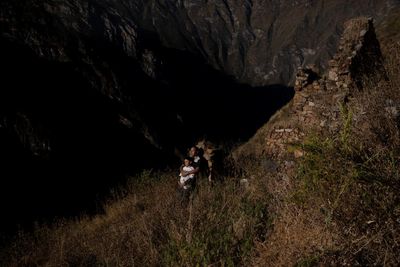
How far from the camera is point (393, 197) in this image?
9.32 ft

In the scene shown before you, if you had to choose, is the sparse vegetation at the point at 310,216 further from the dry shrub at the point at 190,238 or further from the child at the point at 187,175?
the child at the point at 187,175

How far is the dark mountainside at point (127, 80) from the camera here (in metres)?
62.2

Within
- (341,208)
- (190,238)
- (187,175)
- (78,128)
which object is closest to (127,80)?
(78,128)

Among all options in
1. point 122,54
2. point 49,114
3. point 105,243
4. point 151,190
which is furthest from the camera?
point 122,54

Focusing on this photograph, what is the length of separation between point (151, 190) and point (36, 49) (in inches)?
3066

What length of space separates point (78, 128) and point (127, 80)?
957 inches

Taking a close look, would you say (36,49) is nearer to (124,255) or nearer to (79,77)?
(79,77)

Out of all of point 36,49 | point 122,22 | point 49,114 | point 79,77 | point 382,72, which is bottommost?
point 382,72

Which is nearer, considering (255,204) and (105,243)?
(255,204)

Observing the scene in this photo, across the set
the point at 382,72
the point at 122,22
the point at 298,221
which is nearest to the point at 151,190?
the point at 382,72

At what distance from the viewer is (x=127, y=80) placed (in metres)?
93.1

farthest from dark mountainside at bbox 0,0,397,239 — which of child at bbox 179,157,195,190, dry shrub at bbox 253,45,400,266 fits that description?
dry shrub at bbox 253,45,400,266

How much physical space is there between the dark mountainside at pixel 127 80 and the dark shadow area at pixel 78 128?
204 mm

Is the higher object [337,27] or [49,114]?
[337,27]
